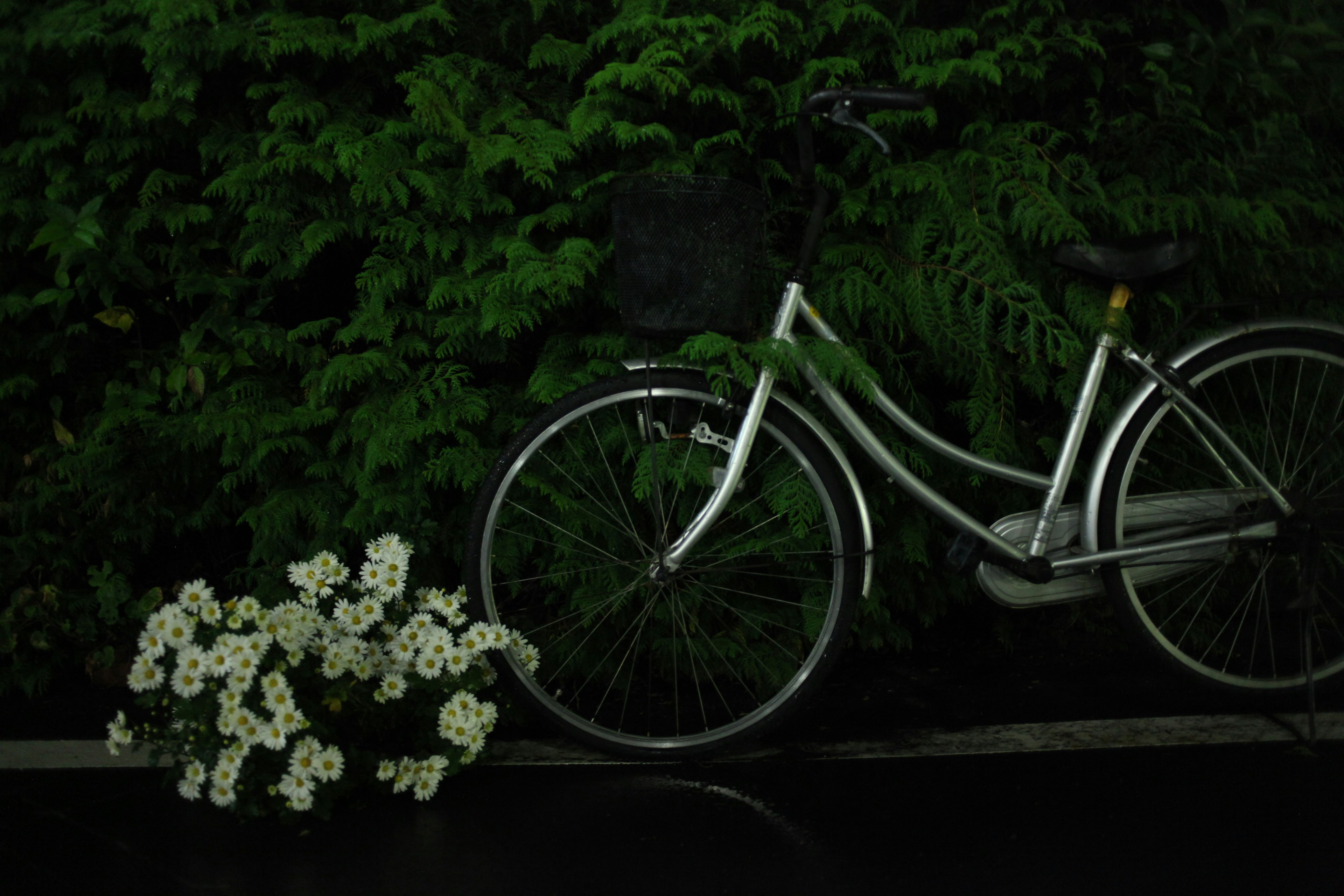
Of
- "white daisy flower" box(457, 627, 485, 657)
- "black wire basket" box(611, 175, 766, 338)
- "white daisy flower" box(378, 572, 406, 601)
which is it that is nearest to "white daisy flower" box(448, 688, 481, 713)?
"white daisy flower" box(457, 627, 485, 657)

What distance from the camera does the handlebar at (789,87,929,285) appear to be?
7.69 ft

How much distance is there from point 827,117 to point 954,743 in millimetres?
1787

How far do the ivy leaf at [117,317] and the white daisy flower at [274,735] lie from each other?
1.65 m

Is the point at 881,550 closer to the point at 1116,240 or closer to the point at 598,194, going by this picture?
the point at 1116,240

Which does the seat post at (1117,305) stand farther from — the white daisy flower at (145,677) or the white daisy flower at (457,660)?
the white daisy flower at (145,677)

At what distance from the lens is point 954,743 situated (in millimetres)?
2697

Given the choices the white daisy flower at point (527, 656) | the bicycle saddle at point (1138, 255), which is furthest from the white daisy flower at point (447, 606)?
the bicycle saddle at point (1138, 255)

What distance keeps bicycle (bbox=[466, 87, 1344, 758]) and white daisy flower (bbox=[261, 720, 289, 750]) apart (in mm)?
616

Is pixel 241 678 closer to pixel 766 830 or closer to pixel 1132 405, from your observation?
pixel 766 830

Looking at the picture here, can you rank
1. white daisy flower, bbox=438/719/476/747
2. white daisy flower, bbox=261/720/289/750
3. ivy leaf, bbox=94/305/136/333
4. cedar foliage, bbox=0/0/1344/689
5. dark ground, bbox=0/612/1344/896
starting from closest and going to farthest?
dark ground, bbox=0/612/1344/896 → white daisy flower, bbox=261/720/289/750 → white daisy flower, bbox=438/719/476/747 → cedar foliage, bbox=0/0/1344/689 → ivy leaf, bbox=94/305/136/333

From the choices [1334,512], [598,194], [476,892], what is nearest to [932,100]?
[598,194]

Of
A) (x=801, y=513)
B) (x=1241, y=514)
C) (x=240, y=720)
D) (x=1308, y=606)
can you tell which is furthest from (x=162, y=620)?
(x=1308, y=606)

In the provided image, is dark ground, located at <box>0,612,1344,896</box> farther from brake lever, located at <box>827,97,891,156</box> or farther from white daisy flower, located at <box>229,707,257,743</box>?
brake lever, located at <box>827,97,891,156</box>

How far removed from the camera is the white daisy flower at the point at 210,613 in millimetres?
2305
